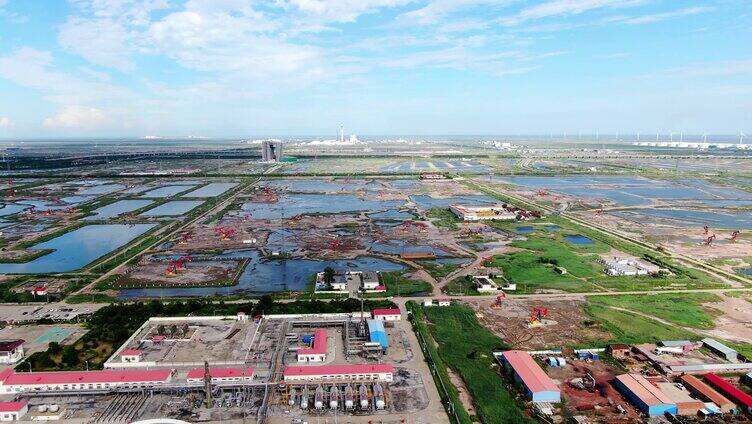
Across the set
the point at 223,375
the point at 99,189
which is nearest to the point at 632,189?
the point at 223,375

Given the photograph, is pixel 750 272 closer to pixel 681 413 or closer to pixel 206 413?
pixel 681 413

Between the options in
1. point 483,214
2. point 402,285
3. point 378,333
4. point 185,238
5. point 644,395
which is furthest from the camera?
point 483,214

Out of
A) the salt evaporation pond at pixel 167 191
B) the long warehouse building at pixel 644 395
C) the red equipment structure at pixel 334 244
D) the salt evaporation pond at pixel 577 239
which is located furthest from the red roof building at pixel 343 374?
the salt evaporation pond at pixel 167 191

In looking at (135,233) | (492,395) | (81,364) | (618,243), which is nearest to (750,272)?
(618,243)

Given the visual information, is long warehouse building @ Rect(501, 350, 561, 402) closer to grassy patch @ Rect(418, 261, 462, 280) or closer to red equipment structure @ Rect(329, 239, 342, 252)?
grassy patch @ Rect(418, 261, 462, 280)

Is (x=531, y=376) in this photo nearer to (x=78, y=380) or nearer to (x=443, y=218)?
(x=78, y=380)

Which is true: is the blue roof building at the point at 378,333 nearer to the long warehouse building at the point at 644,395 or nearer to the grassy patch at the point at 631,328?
the long warehouse building at the point at 644,395
